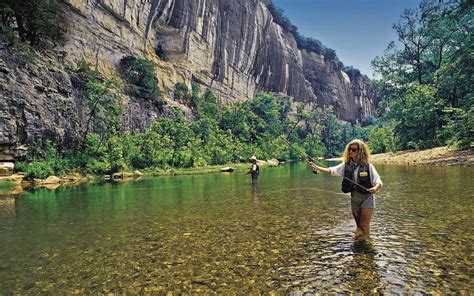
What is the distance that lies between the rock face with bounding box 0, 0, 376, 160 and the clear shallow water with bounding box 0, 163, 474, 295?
74.8 feet

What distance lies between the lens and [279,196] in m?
15.4

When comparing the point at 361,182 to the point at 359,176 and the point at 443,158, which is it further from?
the point at 443,158

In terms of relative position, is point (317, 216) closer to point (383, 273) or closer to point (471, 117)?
point (383, 273)

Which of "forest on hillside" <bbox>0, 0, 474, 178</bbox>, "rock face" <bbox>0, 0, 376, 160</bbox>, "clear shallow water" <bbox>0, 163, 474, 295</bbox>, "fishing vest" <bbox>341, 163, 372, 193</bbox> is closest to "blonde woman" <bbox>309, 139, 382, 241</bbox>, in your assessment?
"fishing vest" <bbox>341, 163, 372, 193</bbox>

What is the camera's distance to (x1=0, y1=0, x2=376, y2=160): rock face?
104 ft

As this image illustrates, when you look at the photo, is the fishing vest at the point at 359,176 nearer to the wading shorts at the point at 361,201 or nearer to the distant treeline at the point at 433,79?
the wading shorts at the point at 361,201

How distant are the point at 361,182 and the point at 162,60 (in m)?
64.1

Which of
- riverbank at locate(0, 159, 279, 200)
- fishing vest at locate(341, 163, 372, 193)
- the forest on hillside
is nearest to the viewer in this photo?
fishing vest at locate(341, 163, 372, 193)

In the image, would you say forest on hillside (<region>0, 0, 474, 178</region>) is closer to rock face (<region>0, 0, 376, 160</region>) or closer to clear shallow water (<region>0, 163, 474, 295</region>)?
rock face (<region>0, 0, 376, 160</region>)

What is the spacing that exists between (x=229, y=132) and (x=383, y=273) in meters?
60.5

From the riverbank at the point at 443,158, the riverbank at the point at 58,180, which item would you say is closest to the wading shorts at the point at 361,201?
the riverbank at the point at 58,180

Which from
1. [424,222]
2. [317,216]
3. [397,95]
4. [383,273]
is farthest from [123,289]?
[397,95]

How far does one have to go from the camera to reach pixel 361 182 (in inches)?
288

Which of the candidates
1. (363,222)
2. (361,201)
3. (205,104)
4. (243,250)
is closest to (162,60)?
(205,104)
